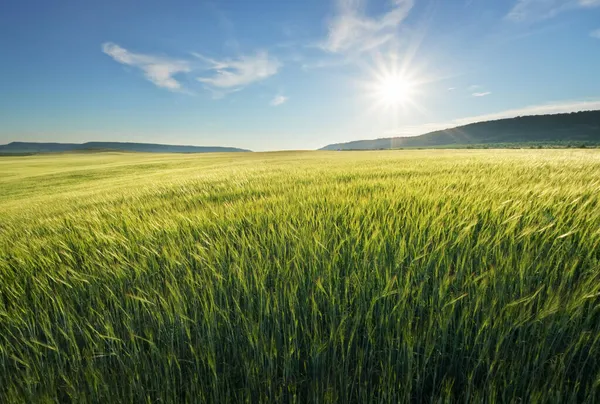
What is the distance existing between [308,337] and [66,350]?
101 centimetres

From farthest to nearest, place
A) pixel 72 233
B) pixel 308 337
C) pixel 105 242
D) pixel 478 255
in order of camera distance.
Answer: pixel 72 233 → pixel 105 242 → pixel 478 255 → pixel 308 337

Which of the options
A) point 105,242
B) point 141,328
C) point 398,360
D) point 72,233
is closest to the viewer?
point 398,360

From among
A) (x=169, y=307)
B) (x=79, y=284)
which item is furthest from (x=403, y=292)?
(x=79, y=284)

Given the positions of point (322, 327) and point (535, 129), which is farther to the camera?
point (535, 129)

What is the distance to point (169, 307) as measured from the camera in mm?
1116

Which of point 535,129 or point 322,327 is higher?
point 535,129

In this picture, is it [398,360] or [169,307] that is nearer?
[398,360]

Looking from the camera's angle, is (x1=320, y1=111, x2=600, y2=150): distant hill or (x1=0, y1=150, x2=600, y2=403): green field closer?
(x1=0, y1=150, x2=600, y2=403): green field

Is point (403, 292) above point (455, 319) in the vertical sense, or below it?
above

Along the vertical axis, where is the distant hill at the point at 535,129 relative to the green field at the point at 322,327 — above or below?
above

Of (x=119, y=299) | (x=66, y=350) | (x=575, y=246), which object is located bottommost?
(x=66, y=350)

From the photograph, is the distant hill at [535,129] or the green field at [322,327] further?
the distant hill at [535,129]

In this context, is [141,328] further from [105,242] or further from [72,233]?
[72,233]

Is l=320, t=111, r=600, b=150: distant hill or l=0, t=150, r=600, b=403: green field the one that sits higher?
l=320, t=111, r=600, b=150: distant hill
